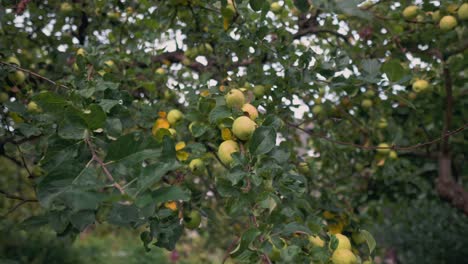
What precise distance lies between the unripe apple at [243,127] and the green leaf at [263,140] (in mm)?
81

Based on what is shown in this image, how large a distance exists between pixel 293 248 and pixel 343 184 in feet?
5.43

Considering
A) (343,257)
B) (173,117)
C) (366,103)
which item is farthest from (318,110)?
(343,257)

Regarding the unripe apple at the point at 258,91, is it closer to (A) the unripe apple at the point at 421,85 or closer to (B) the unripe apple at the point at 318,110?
(B) the unripe apple at the point at 318,110

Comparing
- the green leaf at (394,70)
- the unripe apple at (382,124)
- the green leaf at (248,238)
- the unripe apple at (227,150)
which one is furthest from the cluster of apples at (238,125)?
the unripe apple at (382,124)

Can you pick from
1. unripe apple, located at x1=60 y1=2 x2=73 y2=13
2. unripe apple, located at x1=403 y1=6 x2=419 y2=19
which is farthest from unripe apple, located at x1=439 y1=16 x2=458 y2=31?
unripe apple, located at x1=60 y1=2 x2=73 y2=13

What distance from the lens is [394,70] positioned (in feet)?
5.04

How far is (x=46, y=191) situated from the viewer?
77 centimetres

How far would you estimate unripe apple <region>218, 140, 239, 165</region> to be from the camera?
1116mm

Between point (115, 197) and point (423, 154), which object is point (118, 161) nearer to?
point (115, 197)

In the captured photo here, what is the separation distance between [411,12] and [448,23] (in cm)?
30

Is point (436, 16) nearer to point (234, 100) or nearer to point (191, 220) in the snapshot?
point (234, 100)

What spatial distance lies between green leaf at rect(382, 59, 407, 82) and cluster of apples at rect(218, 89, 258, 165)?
1.89ft

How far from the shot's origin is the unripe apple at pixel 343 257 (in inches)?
40.8

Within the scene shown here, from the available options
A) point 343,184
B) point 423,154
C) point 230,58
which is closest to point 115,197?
point 230,58
